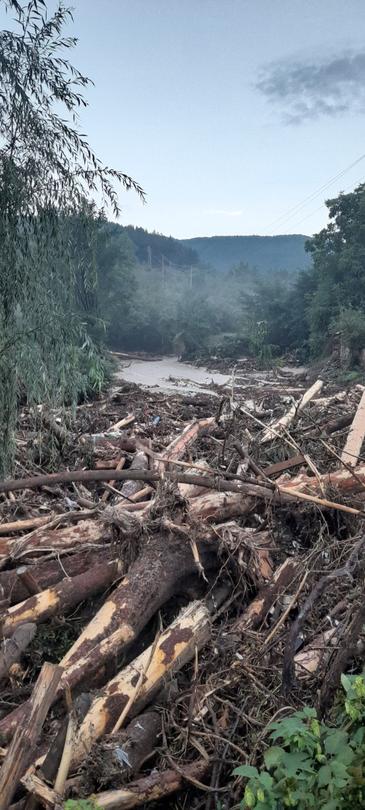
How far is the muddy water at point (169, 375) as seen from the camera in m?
21.9

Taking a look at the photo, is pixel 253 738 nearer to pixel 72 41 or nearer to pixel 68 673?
pixel 68 673

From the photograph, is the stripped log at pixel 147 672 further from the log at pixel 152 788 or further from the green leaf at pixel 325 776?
the green leaf at pixel 325 776

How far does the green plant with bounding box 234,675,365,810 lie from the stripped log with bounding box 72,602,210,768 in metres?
0.88

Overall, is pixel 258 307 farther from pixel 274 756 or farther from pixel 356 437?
pixel 274 756

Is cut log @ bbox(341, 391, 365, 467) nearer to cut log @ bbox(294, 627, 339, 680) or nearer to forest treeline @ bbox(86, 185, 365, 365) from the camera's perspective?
cut log @ bbox(294, 627, 339, 680)

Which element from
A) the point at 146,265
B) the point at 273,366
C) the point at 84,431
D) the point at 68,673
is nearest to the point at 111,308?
the point at 273,366

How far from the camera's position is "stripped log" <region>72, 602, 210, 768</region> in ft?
8.77

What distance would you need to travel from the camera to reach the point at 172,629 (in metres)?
3.26

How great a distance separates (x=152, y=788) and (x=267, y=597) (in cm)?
140

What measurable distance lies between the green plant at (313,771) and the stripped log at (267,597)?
127 centimetres

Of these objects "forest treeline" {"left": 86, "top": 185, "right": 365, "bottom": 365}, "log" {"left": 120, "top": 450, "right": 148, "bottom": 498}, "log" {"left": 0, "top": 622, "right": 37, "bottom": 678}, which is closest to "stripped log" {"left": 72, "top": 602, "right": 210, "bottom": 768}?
"log" {"left": 0, "top": 622, "right": 37, "bottom": 678}

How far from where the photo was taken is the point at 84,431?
9.77 metres

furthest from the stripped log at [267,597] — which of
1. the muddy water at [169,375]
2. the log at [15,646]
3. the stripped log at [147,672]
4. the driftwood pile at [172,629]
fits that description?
the muddy water at [169,375]

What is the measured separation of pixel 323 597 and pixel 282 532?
0.69m
